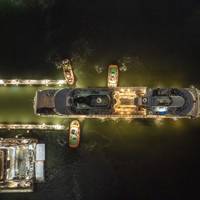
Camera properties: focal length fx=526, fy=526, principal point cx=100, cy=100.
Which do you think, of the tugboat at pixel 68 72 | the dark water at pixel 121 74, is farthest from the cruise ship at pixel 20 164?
the tugboat at pixel 68 72

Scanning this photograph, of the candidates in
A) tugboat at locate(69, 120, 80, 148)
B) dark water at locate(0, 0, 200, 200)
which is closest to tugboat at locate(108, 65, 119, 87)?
dark water at locate(0, 0, 200, 200)

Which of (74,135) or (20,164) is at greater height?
(74,135)

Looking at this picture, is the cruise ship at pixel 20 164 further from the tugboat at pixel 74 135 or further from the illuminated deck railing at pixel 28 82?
the illuminated deck railing at pixel 28 82

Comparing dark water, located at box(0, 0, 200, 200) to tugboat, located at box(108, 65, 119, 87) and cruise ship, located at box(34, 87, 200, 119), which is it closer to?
tugboat, located at box(108, 65, 119, 87)

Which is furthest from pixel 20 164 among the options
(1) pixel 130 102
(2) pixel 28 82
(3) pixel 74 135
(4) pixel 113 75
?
(4) pixel 113 75

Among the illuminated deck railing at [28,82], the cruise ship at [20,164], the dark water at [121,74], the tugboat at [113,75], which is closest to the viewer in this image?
the cruise ship at [20,164]

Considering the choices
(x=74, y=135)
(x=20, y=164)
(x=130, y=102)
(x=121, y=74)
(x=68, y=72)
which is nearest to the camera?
(x=130, y=102)

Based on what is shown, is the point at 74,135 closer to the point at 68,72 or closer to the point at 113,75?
the point at 68,72

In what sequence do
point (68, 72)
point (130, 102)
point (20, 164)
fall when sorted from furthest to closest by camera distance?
point (68, 72) → point (20, 164) → point (130, 102)
